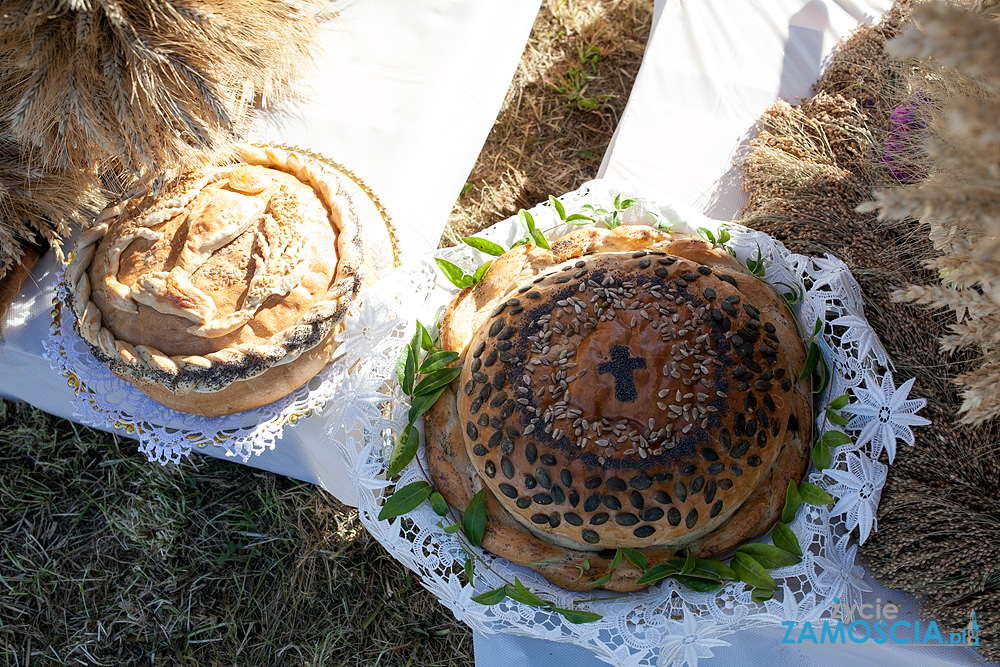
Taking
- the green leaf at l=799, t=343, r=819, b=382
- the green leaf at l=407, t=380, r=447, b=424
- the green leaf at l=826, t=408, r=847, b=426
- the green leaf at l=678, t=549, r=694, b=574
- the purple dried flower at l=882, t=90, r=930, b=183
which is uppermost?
the purple dried flower at l=882, t=90, r=930, b=183

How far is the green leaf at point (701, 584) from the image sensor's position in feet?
5.60

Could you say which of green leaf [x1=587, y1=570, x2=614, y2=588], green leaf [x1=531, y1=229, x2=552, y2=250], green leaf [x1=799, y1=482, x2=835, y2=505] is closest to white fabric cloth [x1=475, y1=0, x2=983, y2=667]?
green leaf [x1=531, y1=229, x2=552, y2=250]

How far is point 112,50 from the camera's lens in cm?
185

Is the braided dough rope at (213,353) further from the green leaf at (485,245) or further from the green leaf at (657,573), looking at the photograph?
the green leaf at (657,573)

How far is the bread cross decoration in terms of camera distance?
6.82 feet

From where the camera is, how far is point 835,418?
1.77m

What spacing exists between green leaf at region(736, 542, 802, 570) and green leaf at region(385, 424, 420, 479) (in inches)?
39.7

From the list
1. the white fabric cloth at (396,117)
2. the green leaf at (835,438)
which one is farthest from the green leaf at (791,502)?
the white fabric cloth at (396,117)

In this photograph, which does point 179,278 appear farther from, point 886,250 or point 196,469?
point 886,250

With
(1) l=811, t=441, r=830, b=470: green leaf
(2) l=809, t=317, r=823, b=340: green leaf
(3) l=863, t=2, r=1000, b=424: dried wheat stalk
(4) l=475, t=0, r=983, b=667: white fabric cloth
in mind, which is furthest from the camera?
(4) l=475, t=0, r=983, b=667: white fabric cloth

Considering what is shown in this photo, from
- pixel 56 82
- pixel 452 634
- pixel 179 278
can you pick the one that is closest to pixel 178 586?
pixel 452 634

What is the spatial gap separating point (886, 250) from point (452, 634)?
2.35 meters

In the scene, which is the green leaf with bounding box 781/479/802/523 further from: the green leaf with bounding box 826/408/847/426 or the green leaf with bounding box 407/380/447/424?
the green leaf with bounding box 407/380/447/424

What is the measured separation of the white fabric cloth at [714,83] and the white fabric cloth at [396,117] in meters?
0.73
